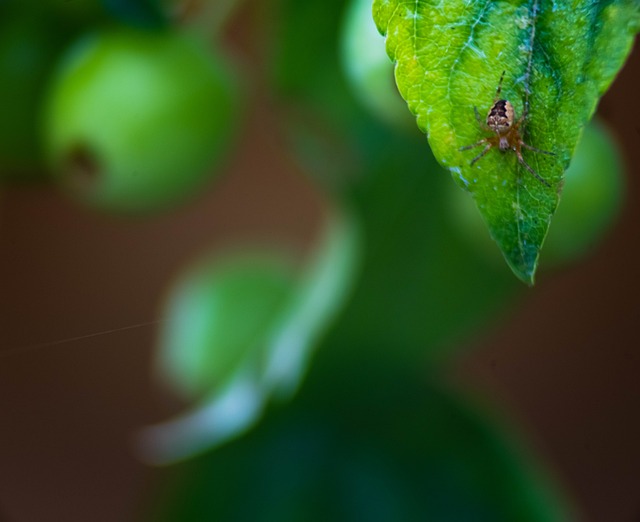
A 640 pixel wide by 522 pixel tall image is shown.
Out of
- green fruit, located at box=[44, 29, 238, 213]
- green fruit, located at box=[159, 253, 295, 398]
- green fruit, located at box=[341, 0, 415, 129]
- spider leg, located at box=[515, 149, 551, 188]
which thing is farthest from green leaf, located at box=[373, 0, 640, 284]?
green fruit, located at box=[159, 253, 295, 398]

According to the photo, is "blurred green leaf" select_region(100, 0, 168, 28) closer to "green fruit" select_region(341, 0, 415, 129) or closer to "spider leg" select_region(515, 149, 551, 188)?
"green fruit" select_region(341, 0, 415, 129)

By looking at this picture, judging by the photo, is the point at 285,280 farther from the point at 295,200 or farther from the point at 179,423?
the point at 295,200

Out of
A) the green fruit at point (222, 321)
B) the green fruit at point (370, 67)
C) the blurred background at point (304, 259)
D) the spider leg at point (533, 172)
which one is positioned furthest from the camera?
the green fruit at point (222, 321)

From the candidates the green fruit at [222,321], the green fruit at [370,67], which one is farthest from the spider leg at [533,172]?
the green fruit at [222,321]

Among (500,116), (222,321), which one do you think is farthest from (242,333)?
(500,116)

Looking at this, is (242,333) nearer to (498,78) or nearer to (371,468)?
(371,468)

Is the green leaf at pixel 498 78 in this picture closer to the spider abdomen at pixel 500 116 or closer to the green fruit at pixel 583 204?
the spider abdomen at pixel 500 116
